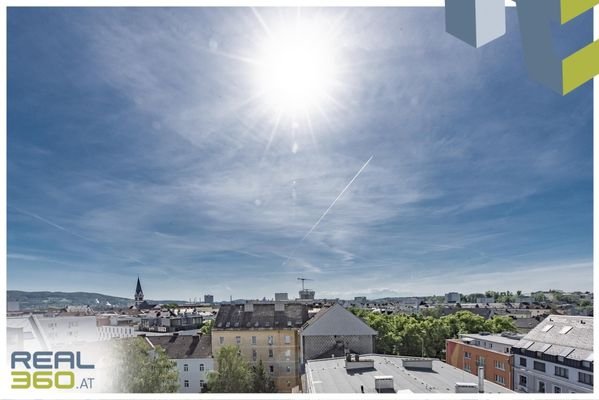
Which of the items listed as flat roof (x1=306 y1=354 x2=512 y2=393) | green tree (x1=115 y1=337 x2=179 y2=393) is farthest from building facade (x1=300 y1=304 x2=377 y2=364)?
green tree (x1=115 y1=337 x2=179 y2=393)

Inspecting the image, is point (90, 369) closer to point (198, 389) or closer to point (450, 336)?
point (198, 389)

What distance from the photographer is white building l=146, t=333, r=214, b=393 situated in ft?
48.1

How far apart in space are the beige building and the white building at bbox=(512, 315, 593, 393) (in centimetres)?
716

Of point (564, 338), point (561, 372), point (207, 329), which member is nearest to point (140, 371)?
point (561, 372)

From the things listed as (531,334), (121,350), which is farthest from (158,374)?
(531,334)

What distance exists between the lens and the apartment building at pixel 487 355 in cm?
1290

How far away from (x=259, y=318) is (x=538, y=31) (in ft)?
43.5

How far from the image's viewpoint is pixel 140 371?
9688 millimetres

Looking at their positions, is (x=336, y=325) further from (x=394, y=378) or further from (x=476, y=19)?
(x=476, y=19)

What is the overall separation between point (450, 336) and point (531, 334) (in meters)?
6.24

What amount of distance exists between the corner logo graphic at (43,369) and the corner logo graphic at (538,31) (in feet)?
24.7

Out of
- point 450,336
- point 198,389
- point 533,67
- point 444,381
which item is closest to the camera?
point 533,67

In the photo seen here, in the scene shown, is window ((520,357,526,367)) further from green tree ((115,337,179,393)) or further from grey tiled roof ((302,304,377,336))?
green tree ((115,337,179,393))

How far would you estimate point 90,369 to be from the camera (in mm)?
7258
